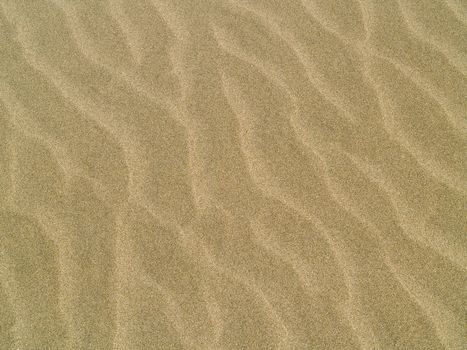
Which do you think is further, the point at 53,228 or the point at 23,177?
the point at 23,177

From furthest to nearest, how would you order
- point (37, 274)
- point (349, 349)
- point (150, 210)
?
point (150, 210)
point (37, 274)
point (349, 349)

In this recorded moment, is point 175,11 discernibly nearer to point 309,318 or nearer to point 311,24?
point 311,24

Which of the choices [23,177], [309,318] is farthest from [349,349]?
[23,177]

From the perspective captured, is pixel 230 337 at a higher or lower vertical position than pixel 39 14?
lower

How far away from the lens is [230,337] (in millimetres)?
1480

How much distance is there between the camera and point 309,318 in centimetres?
151

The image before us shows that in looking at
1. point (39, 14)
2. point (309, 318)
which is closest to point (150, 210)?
point (309, 318)

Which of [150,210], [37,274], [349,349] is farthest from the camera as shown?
[150,210]

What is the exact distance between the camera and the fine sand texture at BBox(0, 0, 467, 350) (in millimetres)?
1515

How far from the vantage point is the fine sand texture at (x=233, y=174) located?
1.51 meters

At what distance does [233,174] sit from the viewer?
1773mm

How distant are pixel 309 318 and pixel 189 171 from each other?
61 centimetres

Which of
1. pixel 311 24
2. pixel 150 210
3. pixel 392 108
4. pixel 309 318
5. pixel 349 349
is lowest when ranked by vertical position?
pixel 349 349

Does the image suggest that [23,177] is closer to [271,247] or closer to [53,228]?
[53,228]
